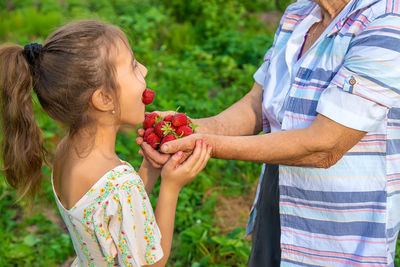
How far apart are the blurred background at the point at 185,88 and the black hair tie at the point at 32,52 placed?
21 cm

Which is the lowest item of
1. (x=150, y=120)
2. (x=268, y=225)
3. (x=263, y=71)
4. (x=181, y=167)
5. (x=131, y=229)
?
→ (x=268, y=225)

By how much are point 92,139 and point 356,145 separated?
3.53 feet

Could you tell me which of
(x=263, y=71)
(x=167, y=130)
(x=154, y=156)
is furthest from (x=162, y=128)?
(x=263, y=71)

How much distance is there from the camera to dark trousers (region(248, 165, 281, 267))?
230 cm

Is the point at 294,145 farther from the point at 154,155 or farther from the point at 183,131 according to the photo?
the point at 154,155

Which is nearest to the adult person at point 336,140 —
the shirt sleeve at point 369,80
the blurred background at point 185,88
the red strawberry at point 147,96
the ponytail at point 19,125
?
the shirt sleeve at point 369,80

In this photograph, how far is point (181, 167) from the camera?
1.93m

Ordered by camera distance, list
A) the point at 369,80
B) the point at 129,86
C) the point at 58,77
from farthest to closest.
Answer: the point at 129,86
the point at 58,77
the point at 369,80

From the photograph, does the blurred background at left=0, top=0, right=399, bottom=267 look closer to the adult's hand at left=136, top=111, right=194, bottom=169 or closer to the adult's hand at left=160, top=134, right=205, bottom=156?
the adult's hand at left=136, top=111, right=194, bottom=169

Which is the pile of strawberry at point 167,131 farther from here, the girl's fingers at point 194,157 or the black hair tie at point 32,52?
the black hair tie at point 32,52

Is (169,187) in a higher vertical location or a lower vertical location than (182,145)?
lower

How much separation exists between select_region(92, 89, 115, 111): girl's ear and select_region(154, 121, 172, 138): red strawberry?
0.74 feet

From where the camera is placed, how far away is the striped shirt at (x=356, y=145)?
1703 millimetres

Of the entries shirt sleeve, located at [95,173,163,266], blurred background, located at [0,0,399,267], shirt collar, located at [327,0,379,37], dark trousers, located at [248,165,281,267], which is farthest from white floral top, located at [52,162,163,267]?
shirt collar, located at [327,0,379,37]
